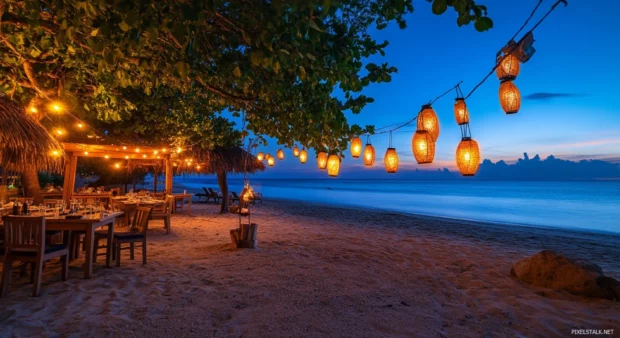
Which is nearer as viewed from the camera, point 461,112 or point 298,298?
point 298,298

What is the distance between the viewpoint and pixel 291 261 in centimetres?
514

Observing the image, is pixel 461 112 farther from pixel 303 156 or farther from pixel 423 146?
pixel 303 156

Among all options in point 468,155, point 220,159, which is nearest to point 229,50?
point 468,155

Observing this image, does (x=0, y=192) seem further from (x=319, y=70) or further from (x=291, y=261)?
(x=319, y=70)

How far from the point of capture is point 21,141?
5199 millimetres

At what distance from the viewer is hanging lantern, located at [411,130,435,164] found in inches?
183

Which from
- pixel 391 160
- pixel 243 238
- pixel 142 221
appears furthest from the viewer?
pixel 391 160

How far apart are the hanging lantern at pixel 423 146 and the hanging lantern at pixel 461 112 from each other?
453 mm

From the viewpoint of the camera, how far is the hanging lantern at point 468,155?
4.25 m

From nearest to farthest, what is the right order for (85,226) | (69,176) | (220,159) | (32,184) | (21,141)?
(85,226), (21,141), (32,184), (69,176), (220,159)

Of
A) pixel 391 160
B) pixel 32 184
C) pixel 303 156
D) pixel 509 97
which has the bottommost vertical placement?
pixel 32 184

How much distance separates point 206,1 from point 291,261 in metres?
3.95

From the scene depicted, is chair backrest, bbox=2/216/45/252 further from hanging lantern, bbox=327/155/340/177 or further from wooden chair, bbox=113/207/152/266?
hanging lantern, bbox=327/155/340/177

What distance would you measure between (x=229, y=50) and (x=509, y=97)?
11.3 feet
